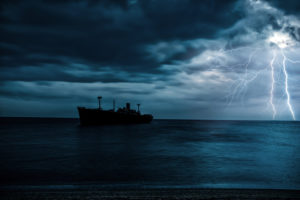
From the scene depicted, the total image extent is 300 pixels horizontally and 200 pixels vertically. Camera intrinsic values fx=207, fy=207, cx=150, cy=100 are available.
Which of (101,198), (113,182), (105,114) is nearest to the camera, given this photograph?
(101,198)

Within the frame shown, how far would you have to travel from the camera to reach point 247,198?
27.2 ft

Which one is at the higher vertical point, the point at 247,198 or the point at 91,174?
the point at 247,198

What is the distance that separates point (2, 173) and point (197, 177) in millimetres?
14047

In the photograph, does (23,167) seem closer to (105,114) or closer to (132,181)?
(132,181)

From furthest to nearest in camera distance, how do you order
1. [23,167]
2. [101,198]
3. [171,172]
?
[23,167]
[171,172]
[101,198]

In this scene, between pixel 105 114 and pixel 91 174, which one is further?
pixel 105 114

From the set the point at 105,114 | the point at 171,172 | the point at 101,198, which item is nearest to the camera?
the point at 101,198

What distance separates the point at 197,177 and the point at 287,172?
8124 millimetres

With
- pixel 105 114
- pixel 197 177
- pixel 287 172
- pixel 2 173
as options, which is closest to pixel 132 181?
pixel 197 177

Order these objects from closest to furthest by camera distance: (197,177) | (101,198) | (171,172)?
(101,198) → (197,177) → (171,172)

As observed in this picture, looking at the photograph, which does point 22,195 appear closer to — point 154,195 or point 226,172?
point 154,195

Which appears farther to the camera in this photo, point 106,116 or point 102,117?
point 106,116

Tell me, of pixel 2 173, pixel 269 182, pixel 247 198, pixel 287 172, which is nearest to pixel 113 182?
pixel 247 198

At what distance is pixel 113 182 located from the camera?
1284 centimetres
